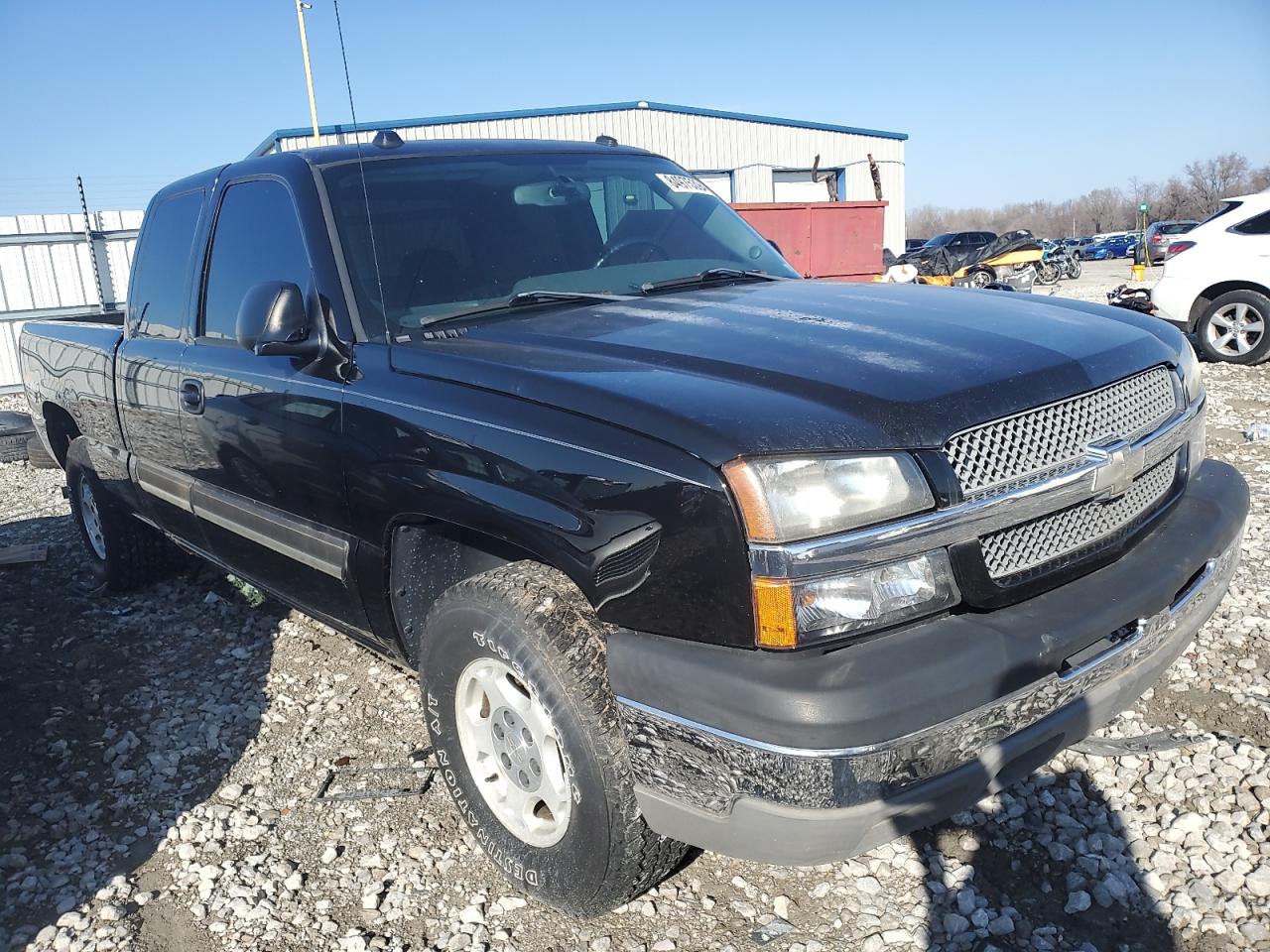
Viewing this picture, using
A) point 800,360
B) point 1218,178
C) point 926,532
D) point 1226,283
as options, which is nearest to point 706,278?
point 800,360

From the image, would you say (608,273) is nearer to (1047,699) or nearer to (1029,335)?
(1029,335)

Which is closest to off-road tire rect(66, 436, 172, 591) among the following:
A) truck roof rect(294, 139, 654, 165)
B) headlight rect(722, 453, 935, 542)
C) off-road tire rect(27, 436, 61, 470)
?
off-road tire rect(27, 436, 61, 470)

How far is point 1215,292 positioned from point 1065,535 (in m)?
9.04

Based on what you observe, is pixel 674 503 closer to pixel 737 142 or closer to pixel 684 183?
pixel 684 183

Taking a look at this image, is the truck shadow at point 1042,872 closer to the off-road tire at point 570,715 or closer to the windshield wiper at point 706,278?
the off-road tire at point 570,715

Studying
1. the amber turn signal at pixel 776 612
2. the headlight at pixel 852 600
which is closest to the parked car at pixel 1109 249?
the headlight at pixel 852 600

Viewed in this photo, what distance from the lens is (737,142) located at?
85.0ft

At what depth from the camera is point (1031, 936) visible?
222 centimetres

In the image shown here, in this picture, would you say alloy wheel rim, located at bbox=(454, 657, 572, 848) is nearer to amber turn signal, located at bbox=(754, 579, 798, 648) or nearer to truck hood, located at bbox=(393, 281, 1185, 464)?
amber turn signal, located at bbox=(754, 579, 798, 648)

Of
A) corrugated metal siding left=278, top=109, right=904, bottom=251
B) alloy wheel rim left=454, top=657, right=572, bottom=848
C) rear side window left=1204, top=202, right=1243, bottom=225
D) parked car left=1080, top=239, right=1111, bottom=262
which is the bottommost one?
parked car left=1080, top=239, right=1111, bottom=262

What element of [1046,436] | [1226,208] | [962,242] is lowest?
[962,242]

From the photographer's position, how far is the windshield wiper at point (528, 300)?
9.12 feet

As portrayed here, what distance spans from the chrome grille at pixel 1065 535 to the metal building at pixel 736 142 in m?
19.9

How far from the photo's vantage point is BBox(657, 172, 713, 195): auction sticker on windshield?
3660 millimetres
